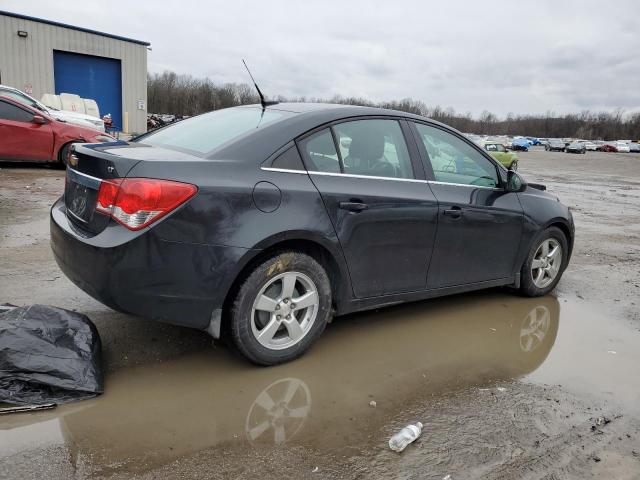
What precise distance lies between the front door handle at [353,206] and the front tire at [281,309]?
40 cm

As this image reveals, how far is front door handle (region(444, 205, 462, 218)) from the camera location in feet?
13.2

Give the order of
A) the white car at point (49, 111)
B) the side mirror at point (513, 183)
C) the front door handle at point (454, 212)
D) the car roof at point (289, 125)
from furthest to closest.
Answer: the white car at point (49, 111) → the side mirror at point (513, 183) → the front door handle at point (454, 212) → the car roof at point (289, 125)

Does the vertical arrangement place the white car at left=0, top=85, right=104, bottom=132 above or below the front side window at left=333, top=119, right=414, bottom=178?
above

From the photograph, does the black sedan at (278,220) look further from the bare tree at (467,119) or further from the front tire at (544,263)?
the bare tree at (467,119)

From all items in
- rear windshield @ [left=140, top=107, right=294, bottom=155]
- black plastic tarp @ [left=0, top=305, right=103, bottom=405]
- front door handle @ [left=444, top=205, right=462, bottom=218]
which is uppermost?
rear windshield @ [left=140, top=107, right=294, bottom=155]

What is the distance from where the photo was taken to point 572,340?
420 cm

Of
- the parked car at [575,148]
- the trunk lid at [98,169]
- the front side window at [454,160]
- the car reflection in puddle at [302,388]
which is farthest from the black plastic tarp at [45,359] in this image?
the parked car at [575,148]

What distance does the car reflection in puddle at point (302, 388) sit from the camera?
2.58 m

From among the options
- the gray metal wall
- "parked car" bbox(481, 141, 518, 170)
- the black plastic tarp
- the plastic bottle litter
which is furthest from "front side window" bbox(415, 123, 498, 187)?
the gray metal wall

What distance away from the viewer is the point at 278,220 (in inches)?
123

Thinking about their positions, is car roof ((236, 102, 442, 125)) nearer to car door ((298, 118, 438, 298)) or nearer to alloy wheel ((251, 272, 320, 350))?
car door ((298, 118, 438, 298))

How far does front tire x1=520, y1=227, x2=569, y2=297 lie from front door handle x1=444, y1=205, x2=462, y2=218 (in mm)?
Answer: 1148

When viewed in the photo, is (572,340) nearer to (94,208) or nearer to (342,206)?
(342,206)

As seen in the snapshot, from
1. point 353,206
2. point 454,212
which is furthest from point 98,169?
point 454,212
